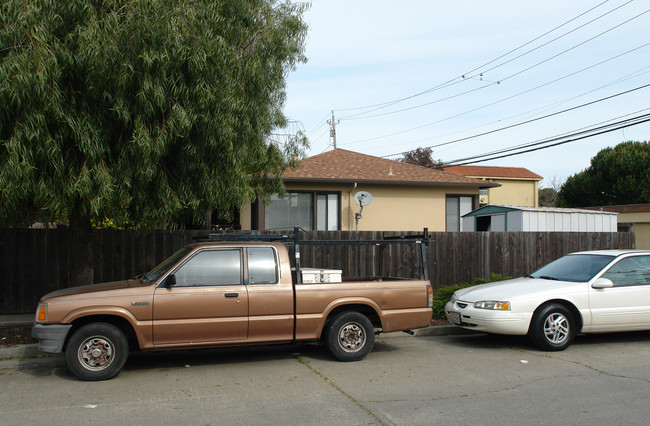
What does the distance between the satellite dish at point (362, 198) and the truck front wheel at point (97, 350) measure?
9809 millimetres

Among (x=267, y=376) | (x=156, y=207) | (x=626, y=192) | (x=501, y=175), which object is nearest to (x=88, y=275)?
(x=156, y=207)

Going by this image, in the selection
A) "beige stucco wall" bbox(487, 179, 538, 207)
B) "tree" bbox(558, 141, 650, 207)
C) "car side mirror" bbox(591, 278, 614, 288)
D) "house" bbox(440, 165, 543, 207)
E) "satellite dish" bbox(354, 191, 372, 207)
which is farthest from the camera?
"beige stucco wall" bbox(487, 179, 538, 207)

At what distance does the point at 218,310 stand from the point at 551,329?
4.99 m

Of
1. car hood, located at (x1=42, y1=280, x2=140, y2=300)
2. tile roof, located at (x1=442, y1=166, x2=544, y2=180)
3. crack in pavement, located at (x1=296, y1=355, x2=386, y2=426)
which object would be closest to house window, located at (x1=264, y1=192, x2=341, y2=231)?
crack in pavement, located at (x1=296, y1=355, x2=386, y2=426)

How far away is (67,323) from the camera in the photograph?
21.5ft

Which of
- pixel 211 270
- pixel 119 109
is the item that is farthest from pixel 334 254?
pixel 119 109

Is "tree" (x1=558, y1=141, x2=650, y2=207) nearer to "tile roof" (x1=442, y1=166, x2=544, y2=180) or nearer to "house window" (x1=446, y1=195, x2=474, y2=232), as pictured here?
"tile roof" (x1=442, y1=166, x2=544, y2=180)

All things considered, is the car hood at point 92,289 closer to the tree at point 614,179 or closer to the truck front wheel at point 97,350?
the truck front wheel at point 97,350

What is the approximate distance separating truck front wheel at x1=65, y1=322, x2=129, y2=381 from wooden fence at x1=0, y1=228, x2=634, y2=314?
3.14 m

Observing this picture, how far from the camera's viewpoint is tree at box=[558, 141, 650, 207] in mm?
39156

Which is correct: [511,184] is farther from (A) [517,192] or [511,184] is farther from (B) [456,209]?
(B) [456,209]

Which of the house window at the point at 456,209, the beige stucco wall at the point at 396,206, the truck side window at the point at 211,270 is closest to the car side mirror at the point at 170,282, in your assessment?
the truck side window at the point at 211,270

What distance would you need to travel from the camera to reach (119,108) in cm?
717

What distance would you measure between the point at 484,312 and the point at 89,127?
626cm
